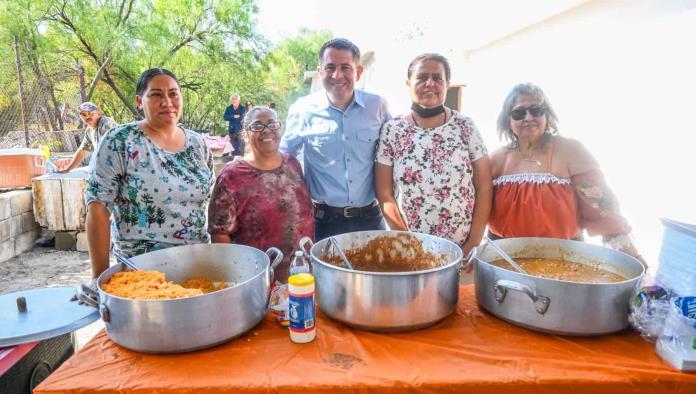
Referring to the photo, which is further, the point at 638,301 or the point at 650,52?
the point at 650,52

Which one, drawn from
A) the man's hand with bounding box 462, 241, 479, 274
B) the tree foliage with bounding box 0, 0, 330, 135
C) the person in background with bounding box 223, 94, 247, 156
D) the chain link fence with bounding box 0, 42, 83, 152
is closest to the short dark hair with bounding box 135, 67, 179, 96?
the man's hand with bounding box 462, 241, 479, 274

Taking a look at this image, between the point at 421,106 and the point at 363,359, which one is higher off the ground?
the point at 421,106

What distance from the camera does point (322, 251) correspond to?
5.65 feet

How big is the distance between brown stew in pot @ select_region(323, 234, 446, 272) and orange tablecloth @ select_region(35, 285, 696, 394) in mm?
434

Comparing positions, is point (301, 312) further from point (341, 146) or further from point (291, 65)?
point (291, 65)

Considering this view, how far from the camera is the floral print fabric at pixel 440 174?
2344 millimetres

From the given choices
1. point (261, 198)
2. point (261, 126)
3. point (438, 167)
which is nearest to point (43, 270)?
point (261, 198)

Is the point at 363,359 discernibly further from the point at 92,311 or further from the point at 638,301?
the point at 92,311

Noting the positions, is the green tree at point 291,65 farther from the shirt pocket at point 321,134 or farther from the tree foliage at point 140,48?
the shirt pocket at point 321,134

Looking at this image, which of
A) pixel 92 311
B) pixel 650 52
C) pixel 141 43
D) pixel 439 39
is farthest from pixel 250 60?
pixel 92 311

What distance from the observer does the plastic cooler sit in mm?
5512

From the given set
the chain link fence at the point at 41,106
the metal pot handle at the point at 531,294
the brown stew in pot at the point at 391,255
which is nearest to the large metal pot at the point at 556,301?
the metal pot handle at the point at 531,294

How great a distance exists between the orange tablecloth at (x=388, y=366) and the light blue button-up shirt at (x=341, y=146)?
49.8 inches

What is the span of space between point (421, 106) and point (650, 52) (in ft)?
10.3
